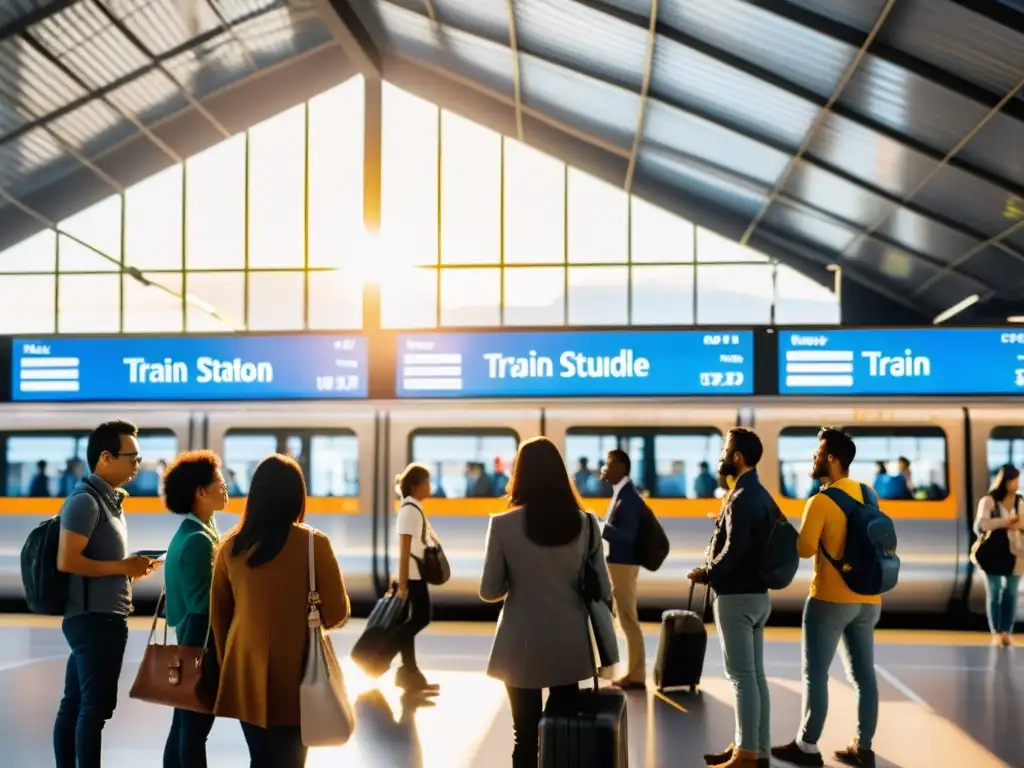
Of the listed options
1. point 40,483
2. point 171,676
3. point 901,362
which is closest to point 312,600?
point 171,676

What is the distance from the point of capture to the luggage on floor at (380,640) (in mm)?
7062

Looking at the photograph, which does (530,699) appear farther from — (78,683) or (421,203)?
(421,203)

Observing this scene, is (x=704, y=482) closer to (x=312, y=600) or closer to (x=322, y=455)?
(x=322, y=455)

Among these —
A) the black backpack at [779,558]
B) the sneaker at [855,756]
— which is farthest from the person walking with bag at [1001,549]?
the black backpack at [779,558]

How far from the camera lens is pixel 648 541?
24.6 feet

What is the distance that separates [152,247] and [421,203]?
569cm

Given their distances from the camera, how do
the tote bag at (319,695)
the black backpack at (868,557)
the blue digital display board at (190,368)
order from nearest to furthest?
1. the tote bag at (319,695)
2. the black backpack at (868,557)
3. the blue digital display board at (190,368)

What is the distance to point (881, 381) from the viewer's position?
11.0 meters

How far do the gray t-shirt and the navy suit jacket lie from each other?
3.85 metres

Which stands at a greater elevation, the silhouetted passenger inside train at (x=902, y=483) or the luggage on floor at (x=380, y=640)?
the silhouetted passenger inside train at (x=902, y=483)

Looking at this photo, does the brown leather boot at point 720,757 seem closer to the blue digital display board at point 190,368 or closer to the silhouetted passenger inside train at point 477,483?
the silhouetted passenger inside train at point 477,483

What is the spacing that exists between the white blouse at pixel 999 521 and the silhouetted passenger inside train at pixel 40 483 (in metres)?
9.14

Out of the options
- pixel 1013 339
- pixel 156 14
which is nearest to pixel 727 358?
pixel 1013 339

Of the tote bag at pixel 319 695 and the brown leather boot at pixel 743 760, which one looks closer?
the tote bag at pixel 319 695
